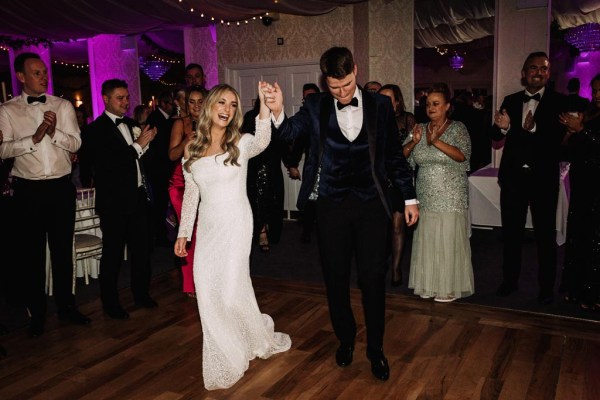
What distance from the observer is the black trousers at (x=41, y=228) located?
12.3 feet

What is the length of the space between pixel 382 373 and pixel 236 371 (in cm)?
78

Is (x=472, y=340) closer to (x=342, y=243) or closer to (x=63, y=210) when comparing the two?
(x=342, y=243)

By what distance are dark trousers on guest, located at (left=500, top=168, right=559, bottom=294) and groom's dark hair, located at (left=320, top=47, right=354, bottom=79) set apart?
78.5 inches

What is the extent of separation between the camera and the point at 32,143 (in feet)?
12.0

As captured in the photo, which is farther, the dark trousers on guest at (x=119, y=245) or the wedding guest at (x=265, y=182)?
the wedding guest at (x=265, y=182)

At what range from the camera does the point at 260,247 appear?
6.07 m

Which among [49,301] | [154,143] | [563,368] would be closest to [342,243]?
[563,368]

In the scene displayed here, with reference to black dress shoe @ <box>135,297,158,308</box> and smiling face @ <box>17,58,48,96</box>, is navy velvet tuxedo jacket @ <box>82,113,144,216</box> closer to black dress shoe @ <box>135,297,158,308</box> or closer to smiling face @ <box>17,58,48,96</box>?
smiling face @ <box>17,58,48,96</box>

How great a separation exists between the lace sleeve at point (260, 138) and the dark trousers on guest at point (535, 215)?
2.15 meters

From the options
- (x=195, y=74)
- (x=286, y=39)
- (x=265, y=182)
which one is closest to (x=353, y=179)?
(x=265, y=182)

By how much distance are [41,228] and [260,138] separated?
6.07 ft

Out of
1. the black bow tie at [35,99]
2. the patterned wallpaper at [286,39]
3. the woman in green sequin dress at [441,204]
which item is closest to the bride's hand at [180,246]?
the black bow tie at [35,99]

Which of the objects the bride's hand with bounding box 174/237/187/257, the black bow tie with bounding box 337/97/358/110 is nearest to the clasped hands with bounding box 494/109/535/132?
the black bow tie with bounding box 337/97/358/110

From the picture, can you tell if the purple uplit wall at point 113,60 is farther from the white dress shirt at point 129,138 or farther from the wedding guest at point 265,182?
the white dress shirt at point 129,138
